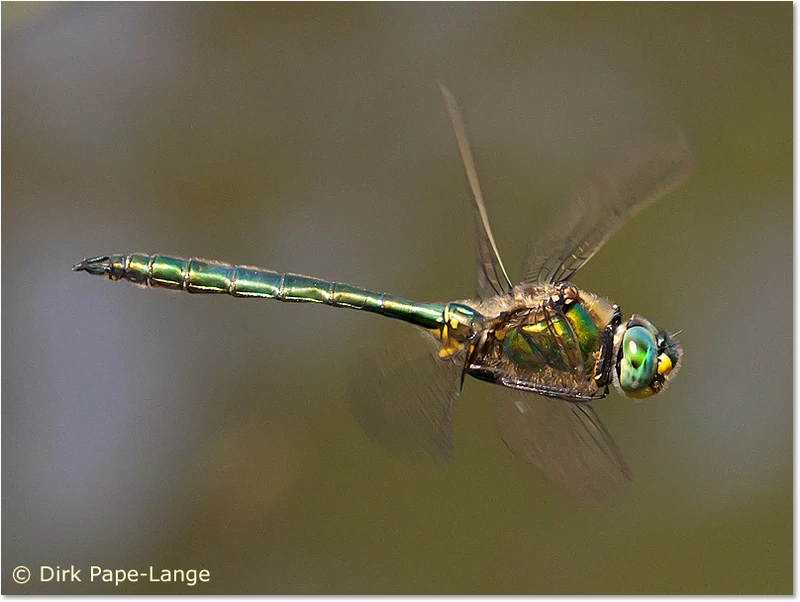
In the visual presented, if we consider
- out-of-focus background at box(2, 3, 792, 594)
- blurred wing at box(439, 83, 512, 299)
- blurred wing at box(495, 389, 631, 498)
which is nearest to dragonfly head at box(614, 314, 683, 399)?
blurred wing at box(495, 389, 631, 498)

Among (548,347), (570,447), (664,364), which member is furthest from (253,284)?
(664,364)

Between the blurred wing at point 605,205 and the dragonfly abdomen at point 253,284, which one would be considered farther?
the dragonfly abdomen at point 253,284

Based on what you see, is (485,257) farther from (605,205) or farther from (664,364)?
(664,364)

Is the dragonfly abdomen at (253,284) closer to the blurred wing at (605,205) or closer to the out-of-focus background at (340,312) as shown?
the blurred wing at (605,205)

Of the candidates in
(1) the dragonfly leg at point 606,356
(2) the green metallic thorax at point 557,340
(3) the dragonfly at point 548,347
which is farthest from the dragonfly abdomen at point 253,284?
(1) the dragonfly leg at point 606,356

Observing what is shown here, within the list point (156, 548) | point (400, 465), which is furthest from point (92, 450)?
point (400, 465)

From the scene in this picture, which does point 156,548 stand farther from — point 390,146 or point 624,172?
point 624,172
